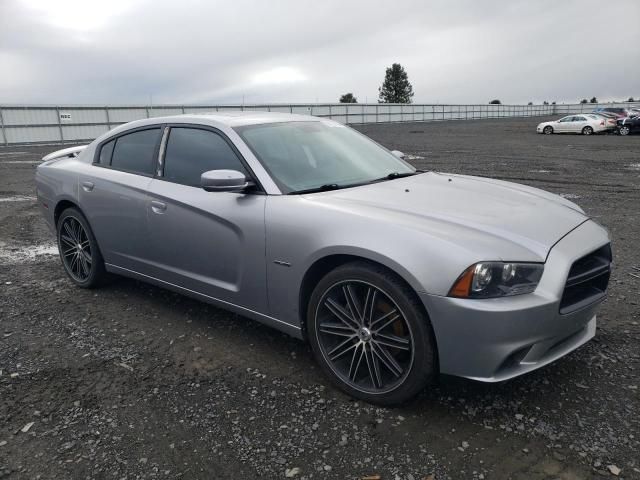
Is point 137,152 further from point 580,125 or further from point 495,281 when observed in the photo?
point 580,125

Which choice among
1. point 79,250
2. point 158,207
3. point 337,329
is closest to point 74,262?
point 79,250

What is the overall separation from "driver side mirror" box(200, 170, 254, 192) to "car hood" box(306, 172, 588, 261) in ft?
1.50

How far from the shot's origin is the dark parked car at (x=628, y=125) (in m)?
29.7

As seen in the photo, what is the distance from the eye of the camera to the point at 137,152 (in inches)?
169

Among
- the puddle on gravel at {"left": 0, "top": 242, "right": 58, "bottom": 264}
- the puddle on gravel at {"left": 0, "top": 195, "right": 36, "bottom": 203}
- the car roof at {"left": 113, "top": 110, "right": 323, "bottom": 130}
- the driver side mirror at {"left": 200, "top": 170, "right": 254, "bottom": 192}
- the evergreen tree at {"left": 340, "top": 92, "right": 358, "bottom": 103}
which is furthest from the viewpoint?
the evergreen tree at {"left": 340, "top": 92, "right": 358, "bottom": 103}

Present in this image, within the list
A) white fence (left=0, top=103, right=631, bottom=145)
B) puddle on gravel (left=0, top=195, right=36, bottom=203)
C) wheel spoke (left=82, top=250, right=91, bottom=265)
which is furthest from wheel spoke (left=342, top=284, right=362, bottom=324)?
white fence (left=0, top=103, right=631, bottom=145)

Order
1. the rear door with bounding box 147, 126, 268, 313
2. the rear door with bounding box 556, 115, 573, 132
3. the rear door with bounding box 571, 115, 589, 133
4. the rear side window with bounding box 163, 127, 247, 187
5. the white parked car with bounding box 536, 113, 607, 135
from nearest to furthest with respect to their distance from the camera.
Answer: the rear door with bounding box 147, 126, 268, 313 < the rear side window with bounding box 163, 127, 247, 187 < the white parked car with bounding box 536, 113, 607, 135 < the rear door with bounding box 571, 115, 589, 133 < the rear door with bounding box 556, 115, 573, 132

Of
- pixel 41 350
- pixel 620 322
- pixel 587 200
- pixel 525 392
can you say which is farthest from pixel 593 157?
pixel 41 350

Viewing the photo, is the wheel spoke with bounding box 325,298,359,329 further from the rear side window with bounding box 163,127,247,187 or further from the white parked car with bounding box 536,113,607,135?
the white parked car with bounding box 536,113,607,135

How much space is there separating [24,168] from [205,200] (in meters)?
14.3

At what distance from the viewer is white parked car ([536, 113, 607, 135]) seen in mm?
31656

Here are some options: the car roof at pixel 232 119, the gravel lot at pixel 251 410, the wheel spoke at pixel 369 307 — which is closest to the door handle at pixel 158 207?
the car roof at pixel 232 119

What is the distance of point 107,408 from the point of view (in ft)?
9.61

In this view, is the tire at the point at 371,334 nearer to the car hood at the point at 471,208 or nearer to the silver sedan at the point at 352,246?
the silver sedan at the point at 352,246
